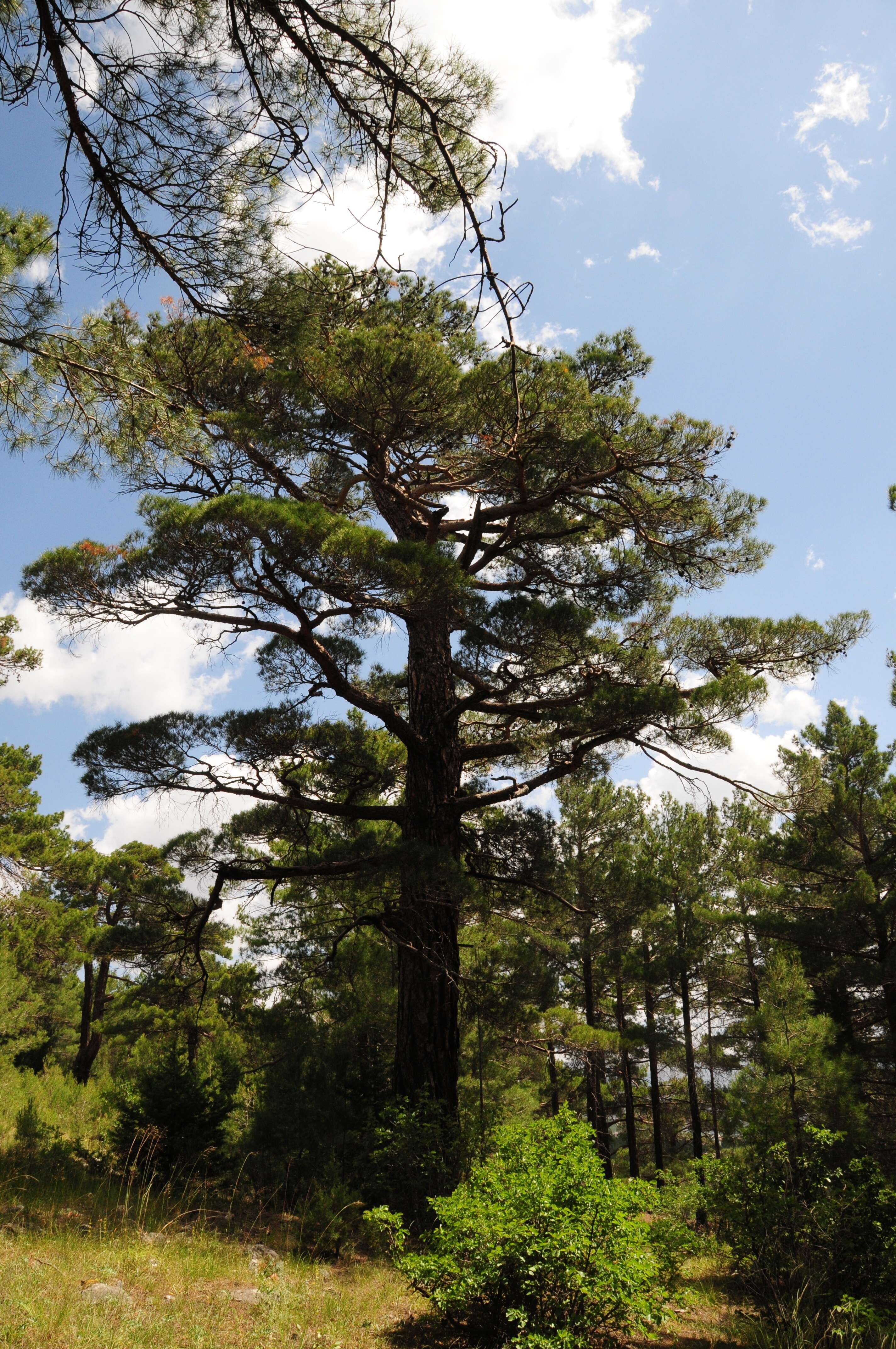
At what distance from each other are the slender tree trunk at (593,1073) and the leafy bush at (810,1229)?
700cm

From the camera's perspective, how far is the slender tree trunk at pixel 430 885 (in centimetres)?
648

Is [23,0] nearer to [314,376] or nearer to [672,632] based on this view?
[314,376]

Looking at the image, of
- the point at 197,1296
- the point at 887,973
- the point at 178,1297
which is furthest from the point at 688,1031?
the point at 178,1297

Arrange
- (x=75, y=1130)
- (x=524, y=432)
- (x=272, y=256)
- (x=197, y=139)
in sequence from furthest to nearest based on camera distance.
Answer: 1. (x=75, y=1130)
2. (x=524, y=432)
3. (x=272, y=256)
4. (x=197, y=139)

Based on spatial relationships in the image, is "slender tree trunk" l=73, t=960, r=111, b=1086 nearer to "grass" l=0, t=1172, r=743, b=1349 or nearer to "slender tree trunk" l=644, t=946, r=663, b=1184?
"slender tree trunk" l=644, t=946, r=663, b=1184

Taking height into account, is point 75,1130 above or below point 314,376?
below

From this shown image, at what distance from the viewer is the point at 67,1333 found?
304cm

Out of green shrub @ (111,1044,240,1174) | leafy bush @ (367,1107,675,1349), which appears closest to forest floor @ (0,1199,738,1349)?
leafy bush @ (367,1107,675,1349)

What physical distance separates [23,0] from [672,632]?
6.27m

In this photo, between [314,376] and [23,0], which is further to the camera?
[314,376]

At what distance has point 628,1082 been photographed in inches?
662

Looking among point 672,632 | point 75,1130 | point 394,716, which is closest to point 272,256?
point 394,716

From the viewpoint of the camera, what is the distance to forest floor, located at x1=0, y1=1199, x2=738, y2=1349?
3213 mm

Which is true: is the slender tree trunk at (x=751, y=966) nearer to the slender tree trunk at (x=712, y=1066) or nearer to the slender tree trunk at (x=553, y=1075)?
the slender tree trunk at (x=712, y=1066)
